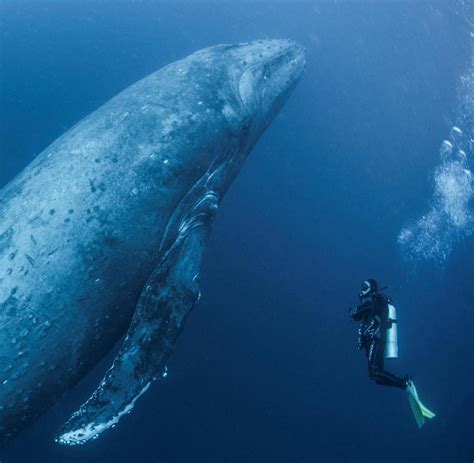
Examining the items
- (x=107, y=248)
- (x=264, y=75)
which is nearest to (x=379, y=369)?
(x=107, y=248)

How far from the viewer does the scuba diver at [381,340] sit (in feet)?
22.7

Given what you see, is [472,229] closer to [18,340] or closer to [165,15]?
[165,15]

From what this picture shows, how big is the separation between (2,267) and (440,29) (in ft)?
125

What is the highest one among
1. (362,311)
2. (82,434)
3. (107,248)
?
(107,248)

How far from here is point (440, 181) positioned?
85.9 feet

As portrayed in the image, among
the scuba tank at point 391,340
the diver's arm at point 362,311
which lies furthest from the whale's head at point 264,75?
the scuba tank at point 391,340

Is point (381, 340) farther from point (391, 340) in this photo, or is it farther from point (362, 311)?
point (362, 311)

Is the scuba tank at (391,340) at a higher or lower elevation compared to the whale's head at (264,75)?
lower

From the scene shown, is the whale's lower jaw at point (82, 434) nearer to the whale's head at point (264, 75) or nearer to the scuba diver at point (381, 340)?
the whale's head at point (264, 75)

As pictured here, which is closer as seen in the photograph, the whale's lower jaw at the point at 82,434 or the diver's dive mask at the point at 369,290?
the whale's lower jaw at the point at 82,434

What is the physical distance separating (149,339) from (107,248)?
1.21 metres

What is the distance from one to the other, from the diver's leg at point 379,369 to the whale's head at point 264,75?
15.3 ft

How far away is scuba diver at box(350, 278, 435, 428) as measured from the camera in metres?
6.93

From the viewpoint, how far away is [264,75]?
258 inches
